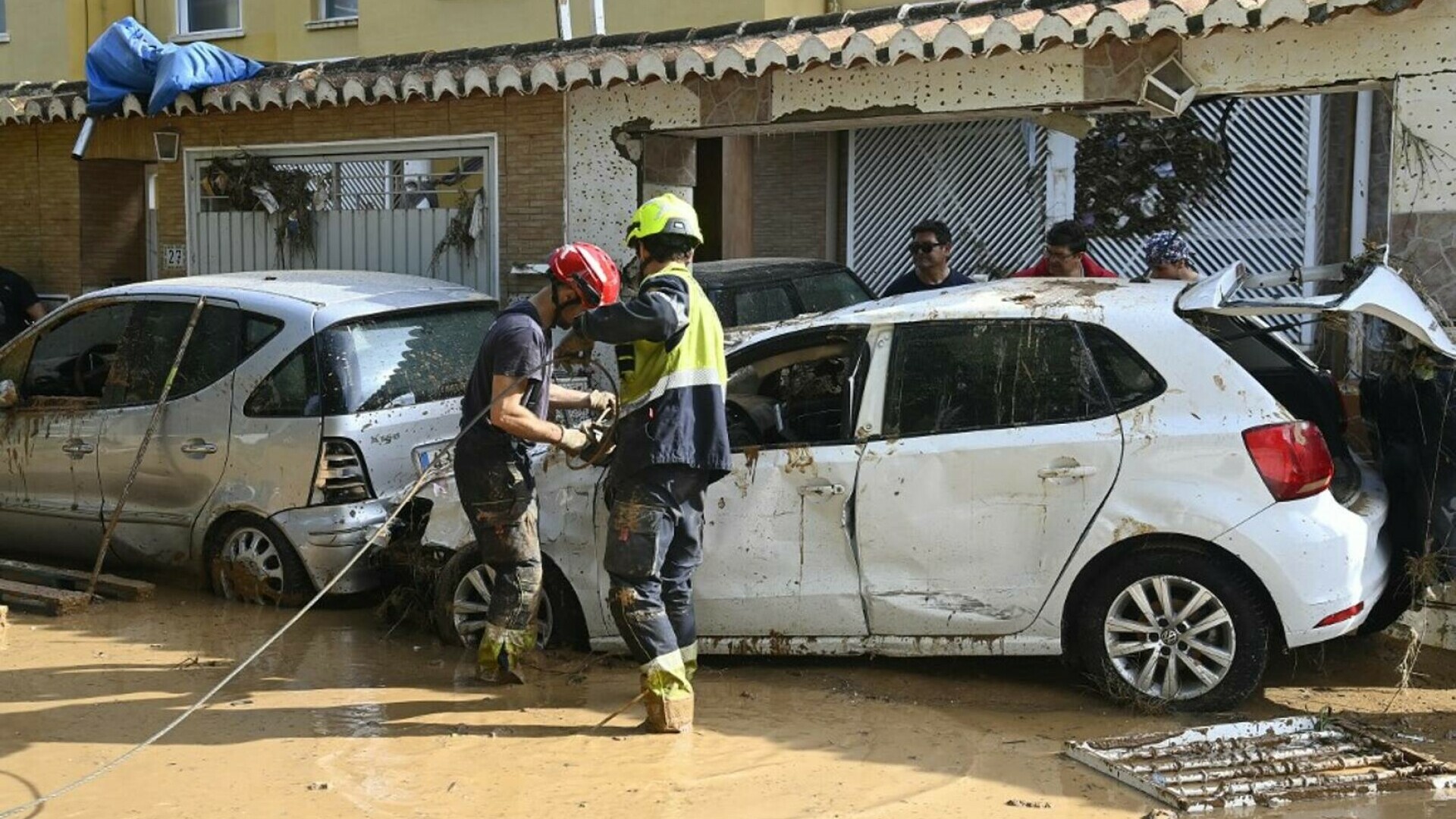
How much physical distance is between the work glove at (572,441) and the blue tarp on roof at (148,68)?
6.91 m

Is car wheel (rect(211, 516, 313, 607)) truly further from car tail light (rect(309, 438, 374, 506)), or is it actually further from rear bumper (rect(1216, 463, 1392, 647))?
rear bumper (rect(1216, 463, 1392, 647))

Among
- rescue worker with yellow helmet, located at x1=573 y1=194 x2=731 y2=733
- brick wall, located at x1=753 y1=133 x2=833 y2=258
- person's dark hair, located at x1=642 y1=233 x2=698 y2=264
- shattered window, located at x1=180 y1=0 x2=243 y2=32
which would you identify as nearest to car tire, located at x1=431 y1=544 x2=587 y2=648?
rescue worker with yellow helmet, located at x1=573 y1=194 x2=731 y2=733

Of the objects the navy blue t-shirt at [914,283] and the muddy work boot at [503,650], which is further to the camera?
the navy blue t-shirt at [914,283]

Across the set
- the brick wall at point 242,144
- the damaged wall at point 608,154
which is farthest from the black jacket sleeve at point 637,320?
the brick wall at point 242,144

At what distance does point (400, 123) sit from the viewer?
36.8 feet

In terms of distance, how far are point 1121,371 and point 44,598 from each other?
17.7 feet

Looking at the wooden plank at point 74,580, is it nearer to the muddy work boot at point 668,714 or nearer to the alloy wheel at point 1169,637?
the muddy work boot at point 668,714

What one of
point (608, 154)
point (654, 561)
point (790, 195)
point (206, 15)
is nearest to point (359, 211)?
point (608, 154)

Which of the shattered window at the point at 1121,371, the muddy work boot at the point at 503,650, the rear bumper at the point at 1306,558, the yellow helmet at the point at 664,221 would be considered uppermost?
the yellow helmet at the point at 664,221

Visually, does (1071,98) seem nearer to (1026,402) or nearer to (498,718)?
(1026,402)

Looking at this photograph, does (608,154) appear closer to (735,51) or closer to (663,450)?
(735,51)

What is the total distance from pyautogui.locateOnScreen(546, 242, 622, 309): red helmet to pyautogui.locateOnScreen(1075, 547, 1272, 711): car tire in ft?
7.03

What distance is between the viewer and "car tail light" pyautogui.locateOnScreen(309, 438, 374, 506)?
752 cm

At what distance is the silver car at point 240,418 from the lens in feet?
24.8
